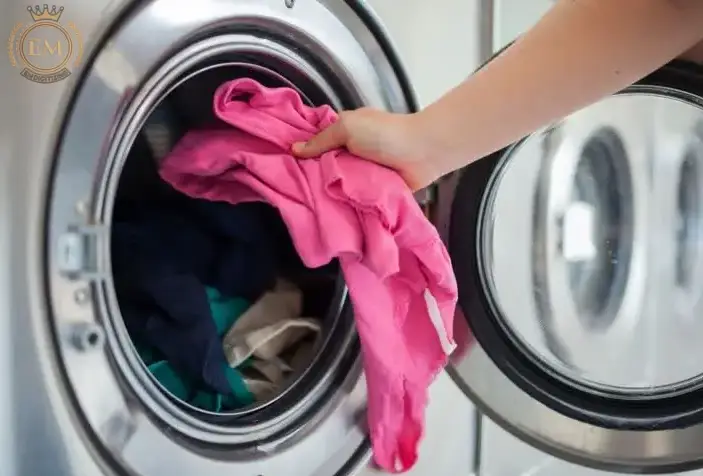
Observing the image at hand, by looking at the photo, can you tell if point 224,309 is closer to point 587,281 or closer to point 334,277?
point 334,277

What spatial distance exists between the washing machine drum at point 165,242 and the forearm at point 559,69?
155 mm

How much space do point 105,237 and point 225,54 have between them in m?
0.23

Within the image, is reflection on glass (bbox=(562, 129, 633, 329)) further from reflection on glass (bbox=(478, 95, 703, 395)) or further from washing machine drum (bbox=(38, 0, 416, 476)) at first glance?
washing machine drum (bbox=(38, 0, 416, 476))

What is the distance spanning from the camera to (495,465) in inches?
44.2

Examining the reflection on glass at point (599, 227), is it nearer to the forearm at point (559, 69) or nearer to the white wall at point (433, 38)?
the white wall at point (433, 38)

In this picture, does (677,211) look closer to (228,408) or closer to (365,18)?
(365,18)

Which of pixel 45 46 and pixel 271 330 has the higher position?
pixel 45 46

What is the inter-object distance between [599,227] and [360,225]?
1.83 ft

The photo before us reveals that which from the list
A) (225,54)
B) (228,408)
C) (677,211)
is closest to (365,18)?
(225,54)

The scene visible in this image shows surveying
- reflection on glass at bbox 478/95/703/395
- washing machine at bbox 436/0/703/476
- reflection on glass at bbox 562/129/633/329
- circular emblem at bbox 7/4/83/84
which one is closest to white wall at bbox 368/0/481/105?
washing machine at bbox 436/0/703/476

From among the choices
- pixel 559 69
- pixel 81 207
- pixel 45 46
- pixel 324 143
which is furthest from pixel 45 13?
pixel 559 69

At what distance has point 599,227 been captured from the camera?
1.13 metres

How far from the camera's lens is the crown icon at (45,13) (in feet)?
1.65

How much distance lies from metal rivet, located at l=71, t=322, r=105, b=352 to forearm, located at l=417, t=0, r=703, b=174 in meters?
0.31
